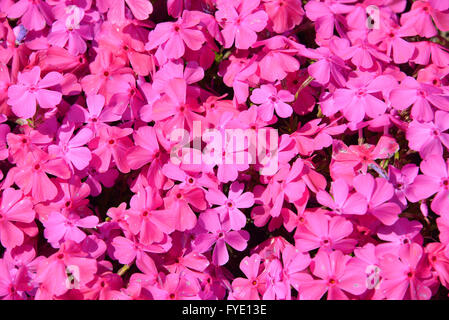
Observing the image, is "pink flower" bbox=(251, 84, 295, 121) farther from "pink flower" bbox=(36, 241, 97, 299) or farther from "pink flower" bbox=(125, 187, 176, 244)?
"pink flower" bbox=(36, 241, 97, 299)

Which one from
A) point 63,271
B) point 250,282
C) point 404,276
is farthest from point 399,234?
point 63,271

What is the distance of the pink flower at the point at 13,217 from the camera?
3.31ft

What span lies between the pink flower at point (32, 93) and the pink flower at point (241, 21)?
16.9 inches

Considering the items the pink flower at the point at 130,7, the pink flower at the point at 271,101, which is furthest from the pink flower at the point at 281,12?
the pink flower at the point at 130,7

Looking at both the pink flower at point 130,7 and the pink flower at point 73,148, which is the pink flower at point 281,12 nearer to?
the pink flower at point 130,7

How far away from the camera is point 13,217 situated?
1012mm

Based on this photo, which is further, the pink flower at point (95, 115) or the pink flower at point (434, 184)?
the pink flower at point (95, 115)

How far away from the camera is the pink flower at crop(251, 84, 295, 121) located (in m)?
1.03

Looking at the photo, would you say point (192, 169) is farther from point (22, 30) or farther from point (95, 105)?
point (22, 30)

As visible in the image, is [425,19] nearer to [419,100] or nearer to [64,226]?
[419,100]

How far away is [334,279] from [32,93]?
0.82 meters

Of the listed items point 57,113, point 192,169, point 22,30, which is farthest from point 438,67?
point 22,30

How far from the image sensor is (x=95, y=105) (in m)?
1.09

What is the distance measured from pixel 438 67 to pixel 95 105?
2.90 feet
